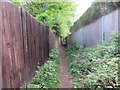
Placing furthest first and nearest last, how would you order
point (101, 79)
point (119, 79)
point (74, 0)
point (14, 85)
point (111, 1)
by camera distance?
point (74, 0)
point (111, 1)
point (101, 79)
point (119, 79)
point (14, 85)

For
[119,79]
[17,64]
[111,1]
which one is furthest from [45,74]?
[111,1]

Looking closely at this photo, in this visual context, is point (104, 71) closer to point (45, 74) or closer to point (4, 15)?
point (45, 74)

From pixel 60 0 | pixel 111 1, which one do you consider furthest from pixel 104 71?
pixel 60 0

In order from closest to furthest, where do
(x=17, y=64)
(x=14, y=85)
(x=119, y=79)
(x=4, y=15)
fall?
(x=4, y=15), (x=14, y=85), (x=17, y=64), (x=119, y=79)

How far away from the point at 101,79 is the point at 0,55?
2098mm

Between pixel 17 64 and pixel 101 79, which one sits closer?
pixel 17 64

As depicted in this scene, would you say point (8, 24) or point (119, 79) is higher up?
point (8, 24)

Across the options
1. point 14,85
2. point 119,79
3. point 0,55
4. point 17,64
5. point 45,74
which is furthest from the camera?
point 45,74

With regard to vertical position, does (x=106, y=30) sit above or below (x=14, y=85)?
above

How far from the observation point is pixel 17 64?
2.21m

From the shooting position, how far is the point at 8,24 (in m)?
1.89

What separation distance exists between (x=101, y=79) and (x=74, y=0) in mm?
8643

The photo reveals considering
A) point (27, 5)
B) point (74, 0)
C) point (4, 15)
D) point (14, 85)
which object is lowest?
point (14, 85)

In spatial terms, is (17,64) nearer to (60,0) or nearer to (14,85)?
(14,85)
